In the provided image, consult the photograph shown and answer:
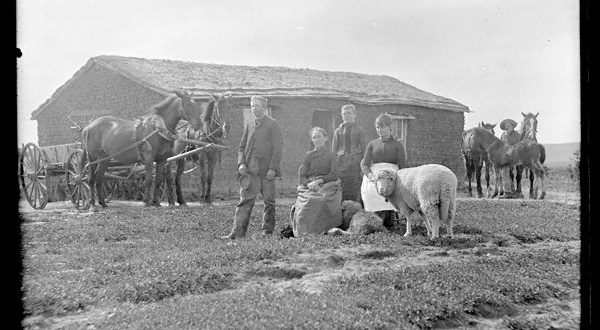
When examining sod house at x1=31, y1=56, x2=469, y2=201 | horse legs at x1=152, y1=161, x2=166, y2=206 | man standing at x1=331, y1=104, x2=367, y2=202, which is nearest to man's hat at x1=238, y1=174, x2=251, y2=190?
sod house at x1=31, y1=56, x2=469, y2=201

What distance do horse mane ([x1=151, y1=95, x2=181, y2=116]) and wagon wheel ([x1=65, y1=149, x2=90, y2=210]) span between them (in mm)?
1498

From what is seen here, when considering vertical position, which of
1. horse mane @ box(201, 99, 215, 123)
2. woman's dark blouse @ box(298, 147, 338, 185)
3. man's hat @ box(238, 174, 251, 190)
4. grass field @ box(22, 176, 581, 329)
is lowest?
grass field @ box(22, 176, 581, 329)

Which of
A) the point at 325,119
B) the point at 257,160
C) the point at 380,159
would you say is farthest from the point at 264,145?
the point at 325,119

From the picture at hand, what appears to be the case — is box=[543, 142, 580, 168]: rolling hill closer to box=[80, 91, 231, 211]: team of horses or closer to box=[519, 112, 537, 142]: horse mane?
box=[519, 112, 537, 142]: horse mane

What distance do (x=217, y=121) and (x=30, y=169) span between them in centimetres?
351

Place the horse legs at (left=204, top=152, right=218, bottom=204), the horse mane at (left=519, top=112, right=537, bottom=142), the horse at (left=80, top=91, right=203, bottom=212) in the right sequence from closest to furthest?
1. the horse mane at (left=519, top=112, right=537, bottom=142)
2. the horse at (left=80, top=91, right=203, bottom=212)
3. the horse legs at (left=204, top=152, right=218, bottom=204)

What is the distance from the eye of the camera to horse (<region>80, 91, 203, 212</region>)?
31.8 ft

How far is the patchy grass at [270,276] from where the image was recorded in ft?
16.6

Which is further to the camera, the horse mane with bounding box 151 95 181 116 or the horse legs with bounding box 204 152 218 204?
the horse legs with bounding box 204 152 218 204

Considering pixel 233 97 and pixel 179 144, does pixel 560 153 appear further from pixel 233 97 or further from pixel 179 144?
pixel 179 144

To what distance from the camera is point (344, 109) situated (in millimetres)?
9727

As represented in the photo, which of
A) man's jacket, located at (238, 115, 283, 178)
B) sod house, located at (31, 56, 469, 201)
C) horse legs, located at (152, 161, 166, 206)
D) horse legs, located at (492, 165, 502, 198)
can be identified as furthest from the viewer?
horse legs, located at (492, 165, 502, 198)

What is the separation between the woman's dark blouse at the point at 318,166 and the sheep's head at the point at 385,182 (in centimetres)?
76
